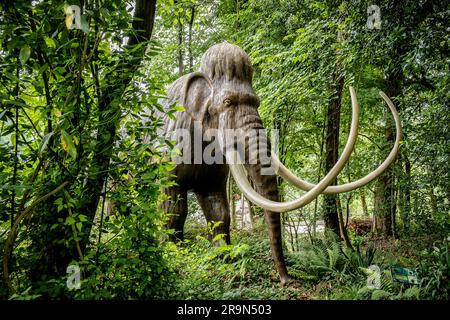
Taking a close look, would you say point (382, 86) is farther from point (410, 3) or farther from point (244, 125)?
point (244, 125)

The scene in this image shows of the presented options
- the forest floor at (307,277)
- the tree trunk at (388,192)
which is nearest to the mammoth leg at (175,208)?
the forest floor at (307,277)

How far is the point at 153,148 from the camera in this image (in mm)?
4008

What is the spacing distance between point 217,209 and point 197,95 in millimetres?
1508

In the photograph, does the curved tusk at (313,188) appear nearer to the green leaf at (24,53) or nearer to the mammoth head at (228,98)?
the mammoth head at (228,98)

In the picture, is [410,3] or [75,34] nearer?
[75,34]

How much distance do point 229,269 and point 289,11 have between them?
4.04 metres

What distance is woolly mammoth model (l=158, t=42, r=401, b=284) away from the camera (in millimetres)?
3197

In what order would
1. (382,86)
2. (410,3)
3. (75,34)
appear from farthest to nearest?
(382,86)
(410,3)
(75,34)

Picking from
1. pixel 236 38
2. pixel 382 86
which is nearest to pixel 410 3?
pixel 382 86

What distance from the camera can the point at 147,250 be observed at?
2018 mm

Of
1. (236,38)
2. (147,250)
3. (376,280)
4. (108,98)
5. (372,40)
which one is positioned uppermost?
(236,38)

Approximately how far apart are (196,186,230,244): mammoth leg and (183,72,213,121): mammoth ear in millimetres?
1082

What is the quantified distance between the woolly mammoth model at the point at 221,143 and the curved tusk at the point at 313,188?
12 millimetres

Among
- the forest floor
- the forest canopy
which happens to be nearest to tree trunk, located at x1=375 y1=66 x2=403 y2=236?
the forest canopy
